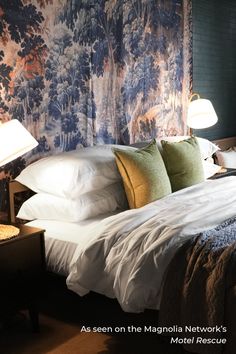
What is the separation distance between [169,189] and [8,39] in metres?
1.34

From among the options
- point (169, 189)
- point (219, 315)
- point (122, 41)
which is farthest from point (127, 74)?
point (219, 315)

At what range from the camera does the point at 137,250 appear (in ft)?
6.76

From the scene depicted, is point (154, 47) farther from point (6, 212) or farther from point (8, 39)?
point (6, 212)

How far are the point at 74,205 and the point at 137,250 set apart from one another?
1.94 feet

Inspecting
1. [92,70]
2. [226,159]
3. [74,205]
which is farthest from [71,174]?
[226,159]

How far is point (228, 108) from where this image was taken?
4.98m

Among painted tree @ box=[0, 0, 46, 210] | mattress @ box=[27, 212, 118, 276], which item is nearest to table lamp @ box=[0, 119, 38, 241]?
mattress @ box=[27, 212, 118, 276]

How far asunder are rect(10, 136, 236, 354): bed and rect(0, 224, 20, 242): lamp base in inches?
10.3

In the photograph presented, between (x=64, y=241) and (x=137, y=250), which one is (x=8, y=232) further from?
(x=137, y=250)

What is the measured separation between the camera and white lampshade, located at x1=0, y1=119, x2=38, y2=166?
84.7 inches

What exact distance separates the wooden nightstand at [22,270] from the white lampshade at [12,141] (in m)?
0.40

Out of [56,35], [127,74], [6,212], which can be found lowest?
[6,212]

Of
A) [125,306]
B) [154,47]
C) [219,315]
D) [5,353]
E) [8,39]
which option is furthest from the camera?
[154,47]

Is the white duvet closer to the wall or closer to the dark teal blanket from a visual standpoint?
the dark teal blanket
